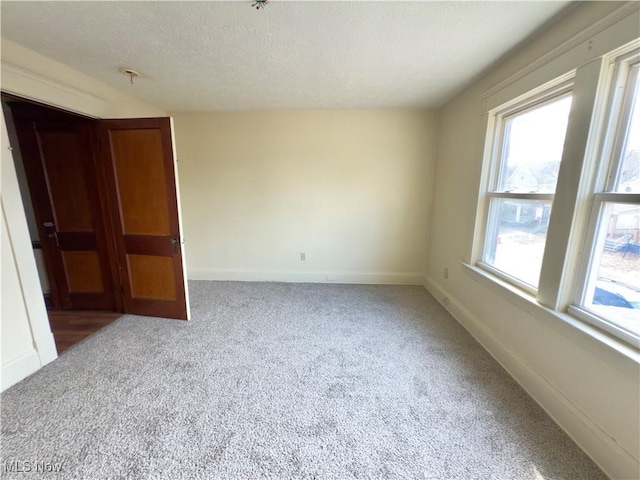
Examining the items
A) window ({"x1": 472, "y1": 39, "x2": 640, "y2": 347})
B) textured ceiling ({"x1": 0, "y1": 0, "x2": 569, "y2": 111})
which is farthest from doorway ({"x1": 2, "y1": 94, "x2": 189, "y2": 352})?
window ({"x1": 472, "y1": 39, "x2": 640, "y2": 347})

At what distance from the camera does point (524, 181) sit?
2000 millimetres

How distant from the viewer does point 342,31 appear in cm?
168

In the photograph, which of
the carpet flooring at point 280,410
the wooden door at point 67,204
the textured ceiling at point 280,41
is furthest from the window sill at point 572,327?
the wooden door at point 67,204

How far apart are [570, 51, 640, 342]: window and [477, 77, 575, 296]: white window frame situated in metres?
0.31

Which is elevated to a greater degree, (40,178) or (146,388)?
(40,178)

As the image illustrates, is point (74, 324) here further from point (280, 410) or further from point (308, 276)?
point (308, 276)

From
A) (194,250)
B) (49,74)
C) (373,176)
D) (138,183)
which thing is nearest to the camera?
(49,74)

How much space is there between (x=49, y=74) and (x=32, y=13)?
706 millimetres

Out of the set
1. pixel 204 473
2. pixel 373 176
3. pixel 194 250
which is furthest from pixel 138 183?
pixel 373 176

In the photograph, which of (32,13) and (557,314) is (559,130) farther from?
(32,13)

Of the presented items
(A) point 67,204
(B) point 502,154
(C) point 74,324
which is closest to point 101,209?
(A) point 67,204

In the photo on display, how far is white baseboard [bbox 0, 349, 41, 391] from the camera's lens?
5.67 ft

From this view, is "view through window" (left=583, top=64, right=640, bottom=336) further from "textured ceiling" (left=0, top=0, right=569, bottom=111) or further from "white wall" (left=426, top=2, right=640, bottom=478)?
"textured ceiling" (left=0, top=0, right=569, bottom=111)

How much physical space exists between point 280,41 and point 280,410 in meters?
2.56
